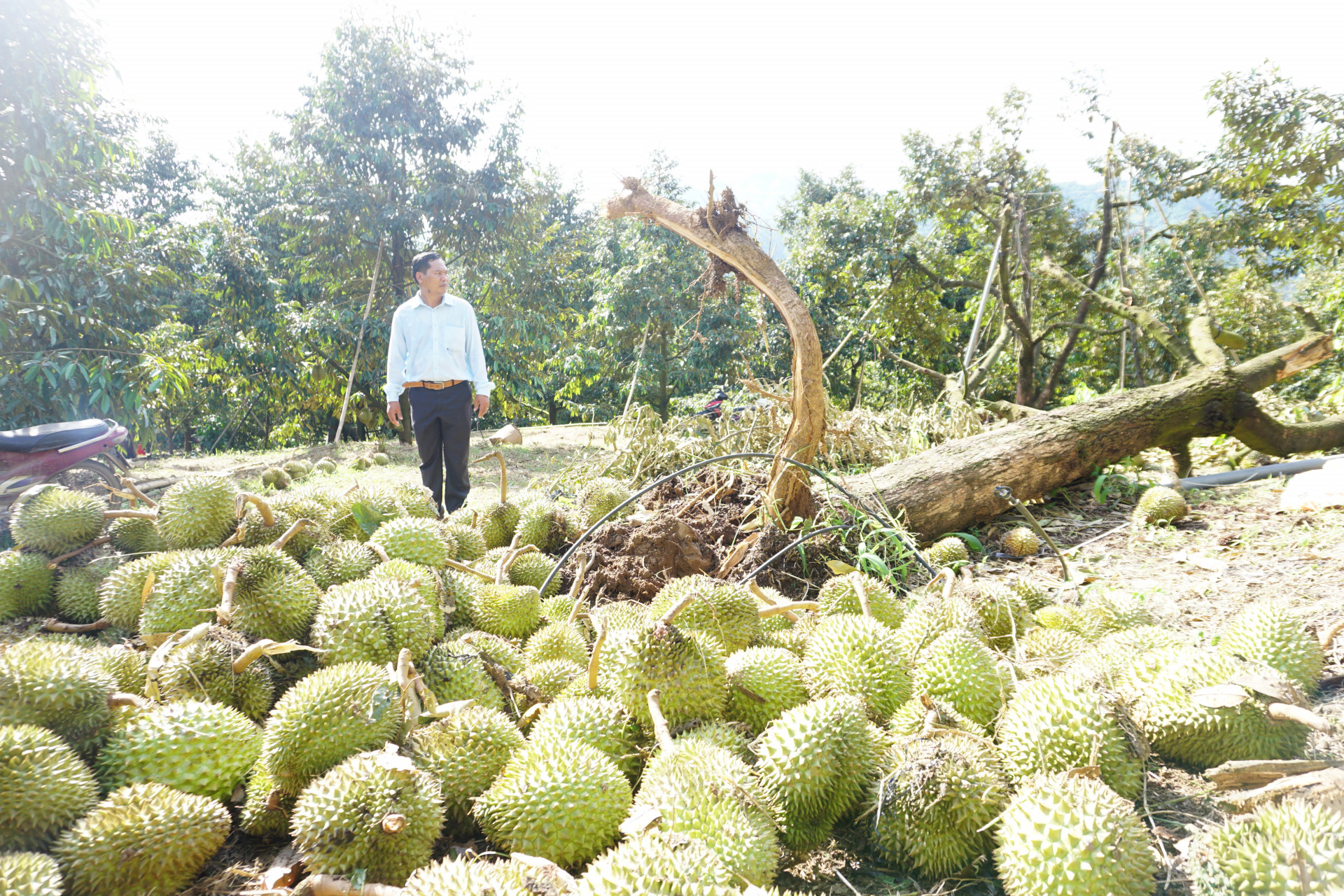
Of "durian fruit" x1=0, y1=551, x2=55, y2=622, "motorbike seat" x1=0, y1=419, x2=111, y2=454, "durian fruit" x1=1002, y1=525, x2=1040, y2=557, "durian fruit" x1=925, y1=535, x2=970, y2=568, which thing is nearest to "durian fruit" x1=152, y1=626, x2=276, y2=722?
"durian fruit" x1=0, y1=551, x2=55, y2=622

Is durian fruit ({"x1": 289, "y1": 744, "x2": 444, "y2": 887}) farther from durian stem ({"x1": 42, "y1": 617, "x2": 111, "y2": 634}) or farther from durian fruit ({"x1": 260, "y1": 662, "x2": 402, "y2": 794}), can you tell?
durian stem ({"x1": 42, "y1": 617, "x2": 111, "y2": 634})

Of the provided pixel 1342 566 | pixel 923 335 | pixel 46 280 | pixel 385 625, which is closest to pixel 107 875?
pixel 385 625

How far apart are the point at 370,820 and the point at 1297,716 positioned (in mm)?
1812

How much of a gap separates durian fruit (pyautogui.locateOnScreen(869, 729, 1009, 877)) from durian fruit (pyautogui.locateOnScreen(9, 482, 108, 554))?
100.0 inches

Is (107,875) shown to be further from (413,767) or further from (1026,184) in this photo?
(1026,184)

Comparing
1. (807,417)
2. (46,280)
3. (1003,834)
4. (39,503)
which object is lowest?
(1003,834)

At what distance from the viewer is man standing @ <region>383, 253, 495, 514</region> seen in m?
5.22

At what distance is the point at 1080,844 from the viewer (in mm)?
1089

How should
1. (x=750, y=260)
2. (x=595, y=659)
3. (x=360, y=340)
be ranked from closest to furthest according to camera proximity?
(x=595, y=659) → (x=750, y=260) → (x=360, y=340)

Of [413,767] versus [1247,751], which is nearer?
[413,767]

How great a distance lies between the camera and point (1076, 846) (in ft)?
3.58

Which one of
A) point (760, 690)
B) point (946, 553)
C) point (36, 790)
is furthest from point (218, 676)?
point (946, 553)

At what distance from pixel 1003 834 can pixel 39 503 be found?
292cm

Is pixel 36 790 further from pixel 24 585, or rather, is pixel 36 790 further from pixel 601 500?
pixel 601 500
